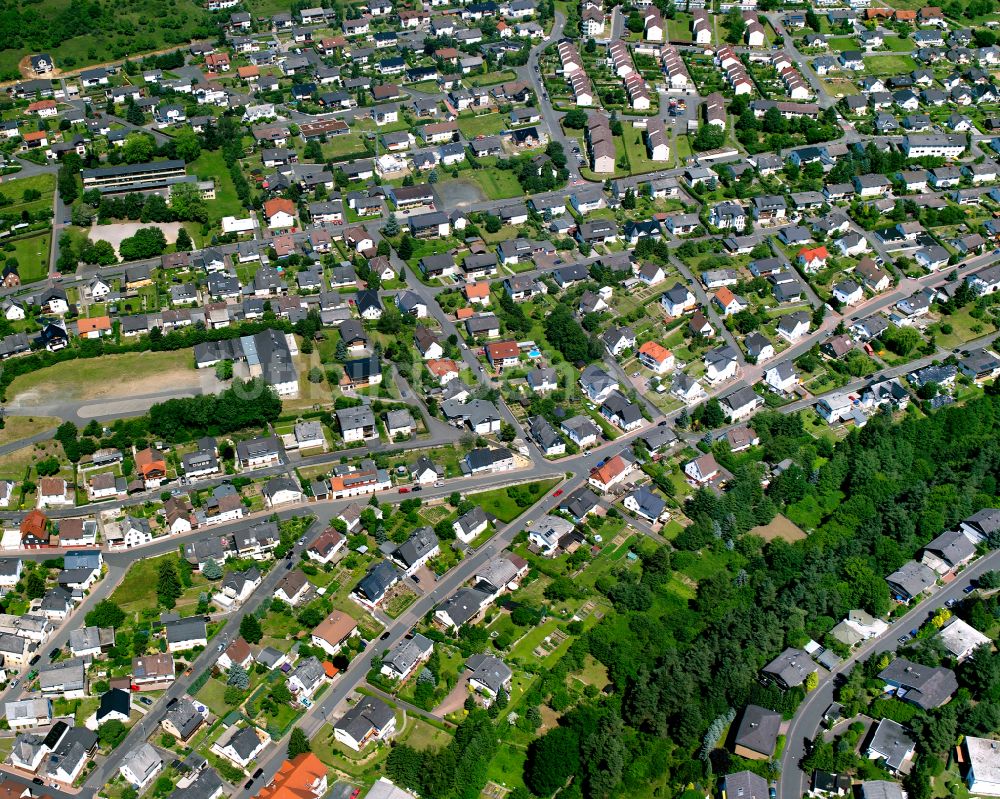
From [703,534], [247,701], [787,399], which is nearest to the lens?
[247,701]

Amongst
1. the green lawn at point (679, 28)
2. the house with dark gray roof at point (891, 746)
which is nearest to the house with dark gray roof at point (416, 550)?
the house with dark gray roof at point (891, 746)

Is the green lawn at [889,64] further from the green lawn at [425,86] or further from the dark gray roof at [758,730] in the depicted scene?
the dark gray roof at [758,730]

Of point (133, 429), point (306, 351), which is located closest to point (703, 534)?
point (306, 351)

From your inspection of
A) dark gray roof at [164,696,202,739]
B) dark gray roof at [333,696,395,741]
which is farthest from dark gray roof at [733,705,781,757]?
dark gray roof at [164,696,202,739]

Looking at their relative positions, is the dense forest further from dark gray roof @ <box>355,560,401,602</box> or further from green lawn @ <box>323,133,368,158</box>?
green lawn @ <box>323,133,368,158</box>

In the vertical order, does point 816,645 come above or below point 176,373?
below

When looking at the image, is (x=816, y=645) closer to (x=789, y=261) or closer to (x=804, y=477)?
(x=804, y=477)

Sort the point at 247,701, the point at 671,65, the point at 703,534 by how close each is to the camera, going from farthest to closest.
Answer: the point at 671,65
the point at 703,534
the point at 247,701
